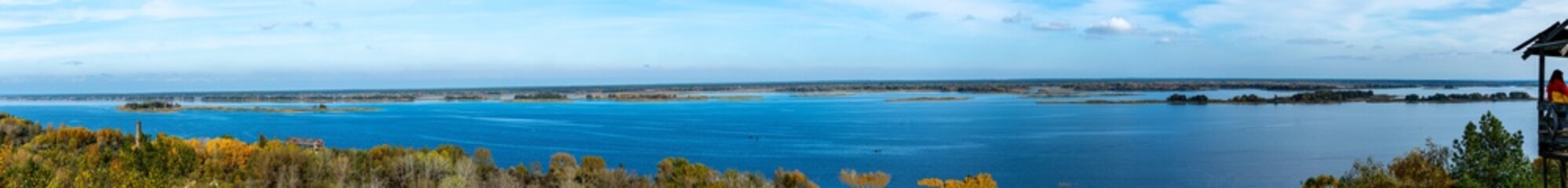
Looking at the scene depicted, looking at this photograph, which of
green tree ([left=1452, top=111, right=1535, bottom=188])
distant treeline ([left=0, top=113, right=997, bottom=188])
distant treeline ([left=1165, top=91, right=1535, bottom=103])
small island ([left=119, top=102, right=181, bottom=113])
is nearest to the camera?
green tree ([left=1452, top=111, right=1535, bottom=188])

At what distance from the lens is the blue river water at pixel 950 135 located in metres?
32.1

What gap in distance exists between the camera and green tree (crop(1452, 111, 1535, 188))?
17328 mm

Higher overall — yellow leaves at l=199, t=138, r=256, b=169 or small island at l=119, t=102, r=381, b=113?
yellow leaves at l=199, t=138, r=256, b=169

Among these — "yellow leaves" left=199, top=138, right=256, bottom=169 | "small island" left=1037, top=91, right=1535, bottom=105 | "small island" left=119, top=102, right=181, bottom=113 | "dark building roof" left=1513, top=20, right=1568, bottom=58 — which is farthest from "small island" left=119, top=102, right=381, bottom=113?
"dark building roof" left=1513, top=20, right=1568, bottom=58

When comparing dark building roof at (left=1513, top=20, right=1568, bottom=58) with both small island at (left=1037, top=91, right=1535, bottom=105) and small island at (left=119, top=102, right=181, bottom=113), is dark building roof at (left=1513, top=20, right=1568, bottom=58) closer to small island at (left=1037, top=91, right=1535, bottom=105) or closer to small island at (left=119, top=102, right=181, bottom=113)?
small island at (left=1037, top=91, right=1535, bottom=105)

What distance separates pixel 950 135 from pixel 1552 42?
1598 inches

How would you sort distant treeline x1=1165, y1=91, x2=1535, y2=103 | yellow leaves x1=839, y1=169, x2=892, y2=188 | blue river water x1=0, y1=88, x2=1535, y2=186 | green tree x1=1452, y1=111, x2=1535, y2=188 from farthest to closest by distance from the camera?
distant treeline x1=1165, y1=91, x2=1535, y2=103 < blue river water x1=0, y1=88, x2=1535, y2=186 < yellow leaves x1=839, y1=169, x2=892, y2=188 < green tree x1=1452, y1=111, x2=1535, y2=188

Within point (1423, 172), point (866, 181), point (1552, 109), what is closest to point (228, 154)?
point (866, 181)

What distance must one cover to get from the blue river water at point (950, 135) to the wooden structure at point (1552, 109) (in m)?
22.5

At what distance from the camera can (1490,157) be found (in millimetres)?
17953

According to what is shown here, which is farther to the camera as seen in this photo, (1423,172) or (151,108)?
(151,108)

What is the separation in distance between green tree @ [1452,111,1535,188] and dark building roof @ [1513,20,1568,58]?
13.1 m

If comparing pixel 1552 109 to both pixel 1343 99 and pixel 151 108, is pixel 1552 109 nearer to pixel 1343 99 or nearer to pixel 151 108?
pixel 1343 99

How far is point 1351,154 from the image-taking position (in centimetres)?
3472
